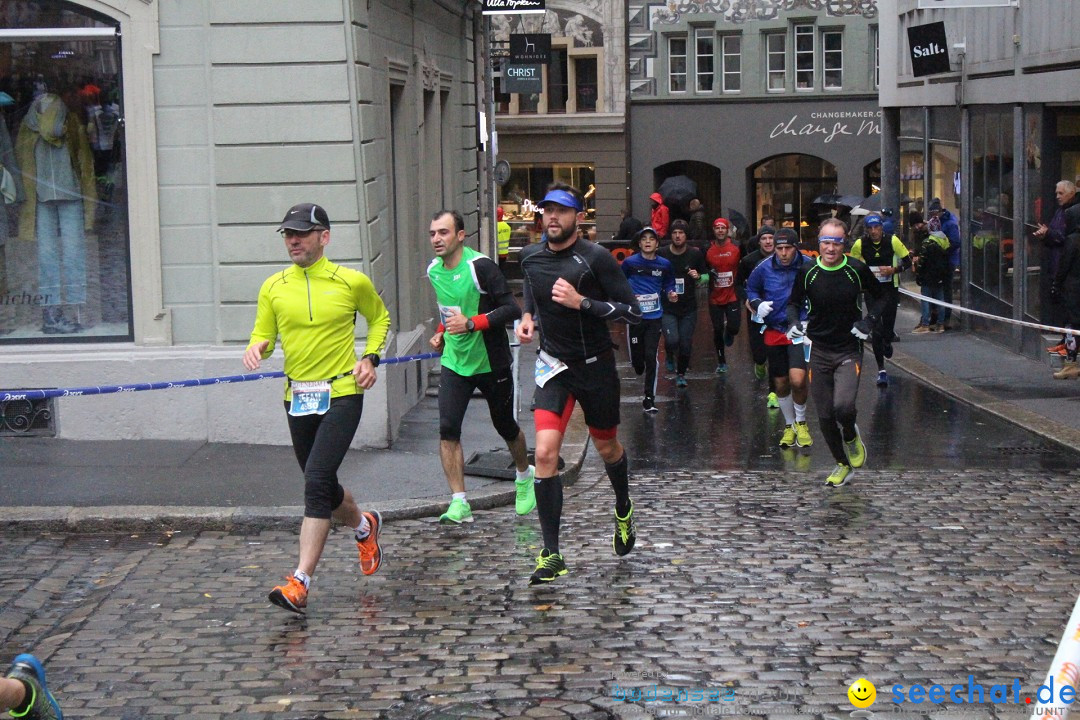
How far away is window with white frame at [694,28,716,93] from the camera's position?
1657 inches

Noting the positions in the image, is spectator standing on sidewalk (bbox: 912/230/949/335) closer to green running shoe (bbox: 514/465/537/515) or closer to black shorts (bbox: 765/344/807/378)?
black shorts (bbox: 765/344/807/378)

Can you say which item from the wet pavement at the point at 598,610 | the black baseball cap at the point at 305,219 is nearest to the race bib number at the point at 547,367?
the wet pavement at the point at 598,610

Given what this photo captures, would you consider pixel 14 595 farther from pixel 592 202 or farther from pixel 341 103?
pixel 592 202

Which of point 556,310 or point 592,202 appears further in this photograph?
point 592,202

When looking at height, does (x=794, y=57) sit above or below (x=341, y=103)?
above

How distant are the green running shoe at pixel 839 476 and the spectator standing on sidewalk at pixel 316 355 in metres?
4.08

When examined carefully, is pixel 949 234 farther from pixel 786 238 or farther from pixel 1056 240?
pixel 786 238

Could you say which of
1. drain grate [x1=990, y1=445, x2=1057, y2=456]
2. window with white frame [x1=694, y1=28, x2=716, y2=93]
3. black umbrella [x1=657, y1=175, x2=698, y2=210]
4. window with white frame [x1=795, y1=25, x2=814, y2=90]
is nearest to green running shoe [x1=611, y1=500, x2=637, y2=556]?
drain grate [x1=990, y1=445, x2=1057, y2=456]

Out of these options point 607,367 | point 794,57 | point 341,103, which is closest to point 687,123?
point 794,57

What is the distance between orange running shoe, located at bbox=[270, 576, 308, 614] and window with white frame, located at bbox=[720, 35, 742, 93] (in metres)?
37.0

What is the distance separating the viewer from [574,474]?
35.1 ft

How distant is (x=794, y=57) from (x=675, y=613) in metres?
37.1

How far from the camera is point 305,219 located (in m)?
7.07

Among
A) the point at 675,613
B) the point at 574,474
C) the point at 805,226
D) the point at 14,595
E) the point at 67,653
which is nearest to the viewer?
the point at 67,653
